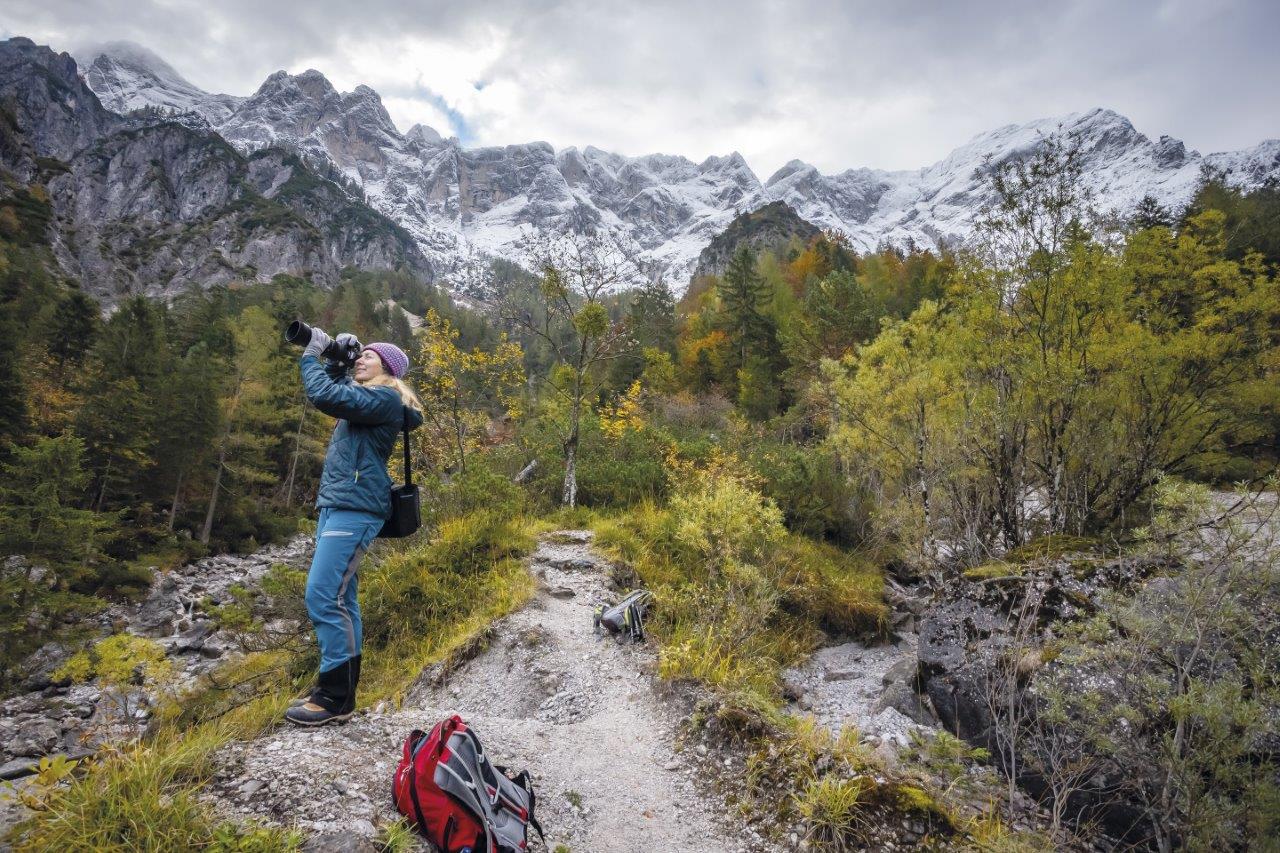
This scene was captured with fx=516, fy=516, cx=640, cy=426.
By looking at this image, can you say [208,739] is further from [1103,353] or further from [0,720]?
[0,720]

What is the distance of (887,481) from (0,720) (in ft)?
57.5

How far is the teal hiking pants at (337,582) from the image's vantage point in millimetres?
3018

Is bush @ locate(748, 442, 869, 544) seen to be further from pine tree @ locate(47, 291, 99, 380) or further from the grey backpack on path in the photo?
pine tree @ locate(47, 291, 99, 380)

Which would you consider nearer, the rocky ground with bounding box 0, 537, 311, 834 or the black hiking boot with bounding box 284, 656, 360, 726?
the black hiking boot with bounding box 284, 656, 360, 726

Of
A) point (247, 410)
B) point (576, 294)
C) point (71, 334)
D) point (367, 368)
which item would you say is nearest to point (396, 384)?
point (367, 368)

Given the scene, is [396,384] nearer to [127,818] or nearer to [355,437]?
[355,437]

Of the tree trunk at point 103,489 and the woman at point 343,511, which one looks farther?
the tree trunk at point 103,489

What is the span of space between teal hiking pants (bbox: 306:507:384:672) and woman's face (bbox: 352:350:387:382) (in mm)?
857

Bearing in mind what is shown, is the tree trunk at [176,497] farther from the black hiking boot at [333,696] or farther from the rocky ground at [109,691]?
the black hiking boot at [333,696]

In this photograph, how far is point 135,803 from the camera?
206 cm

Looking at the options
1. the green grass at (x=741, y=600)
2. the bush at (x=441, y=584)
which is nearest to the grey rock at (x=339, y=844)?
the green grass at (x=741, y=600)

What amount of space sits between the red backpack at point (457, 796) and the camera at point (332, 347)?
2249 mm

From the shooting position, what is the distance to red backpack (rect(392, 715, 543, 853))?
2.39 metres

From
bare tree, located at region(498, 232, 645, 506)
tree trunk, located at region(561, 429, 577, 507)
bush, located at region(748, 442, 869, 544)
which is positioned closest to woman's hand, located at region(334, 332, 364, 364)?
bare tree, located at region(498, 232, 645, 506)
